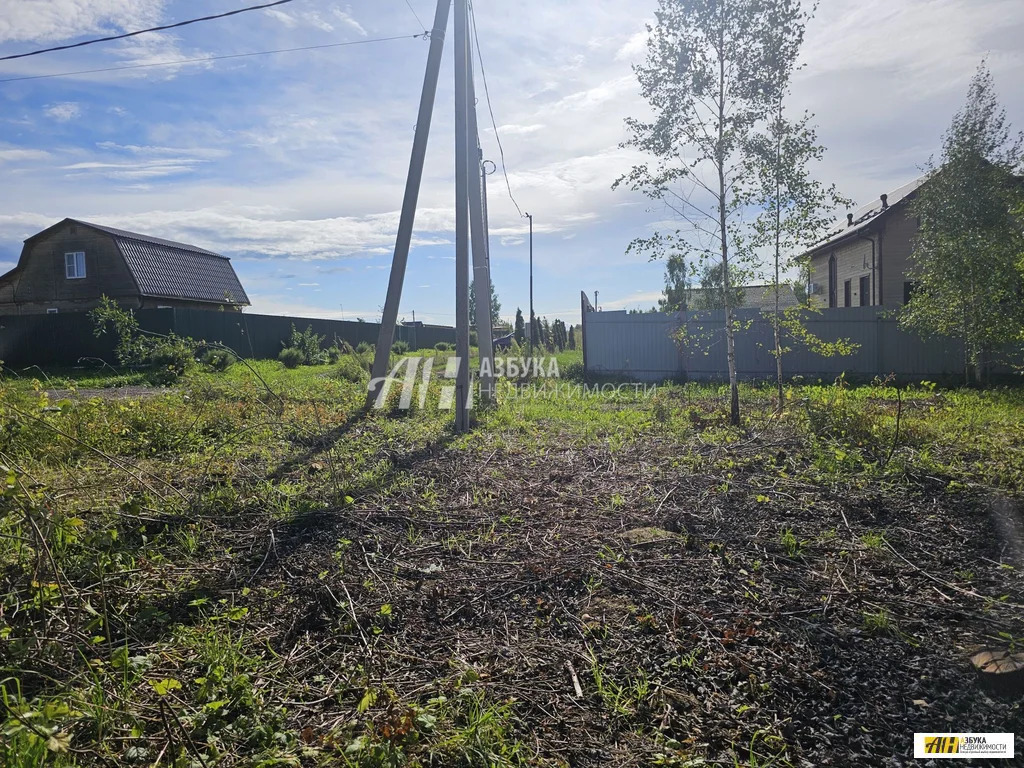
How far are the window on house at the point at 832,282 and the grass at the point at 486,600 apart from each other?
19077 mm

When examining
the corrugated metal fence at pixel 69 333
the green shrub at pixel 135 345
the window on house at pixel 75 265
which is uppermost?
the window on house at pixel 75 265

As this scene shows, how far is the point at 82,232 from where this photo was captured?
77.6ft

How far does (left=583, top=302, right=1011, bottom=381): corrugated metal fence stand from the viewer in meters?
14.0

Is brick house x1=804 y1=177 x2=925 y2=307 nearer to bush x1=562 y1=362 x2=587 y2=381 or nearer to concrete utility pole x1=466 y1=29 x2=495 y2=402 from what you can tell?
bush x1=562 y1=362 x2=587 y2=381

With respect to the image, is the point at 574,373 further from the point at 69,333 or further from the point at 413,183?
the point at 69,333

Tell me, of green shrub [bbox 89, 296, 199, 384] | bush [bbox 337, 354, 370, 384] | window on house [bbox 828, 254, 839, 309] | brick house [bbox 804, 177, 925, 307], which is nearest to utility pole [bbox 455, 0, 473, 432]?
green shrub [bbox 89, 296, 199, 384]

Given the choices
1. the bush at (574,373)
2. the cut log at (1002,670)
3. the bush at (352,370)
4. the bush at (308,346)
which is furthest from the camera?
the bush at (308,346)

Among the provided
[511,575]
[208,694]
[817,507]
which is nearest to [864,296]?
[817,507]

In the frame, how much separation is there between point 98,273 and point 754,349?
24.5 meters

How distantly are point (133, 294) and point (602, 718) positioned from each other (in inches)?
1013

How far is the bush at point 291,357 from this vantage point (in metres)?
20.5

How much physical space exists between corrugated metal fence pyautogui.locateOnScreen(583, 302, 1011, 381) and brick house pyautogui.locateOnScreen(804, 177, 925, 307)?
1.79 m

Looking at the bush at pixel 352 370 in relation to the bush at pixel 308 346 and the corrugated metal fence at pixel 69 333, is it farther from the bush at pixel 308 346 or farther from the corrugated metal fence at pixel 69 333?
the bush at pixel 308 346

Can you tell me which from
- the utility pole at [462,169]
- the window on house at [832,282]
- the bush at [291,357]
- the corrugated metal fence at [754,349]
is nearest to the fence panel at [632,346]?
the corrugated metal fence at [754,349]
